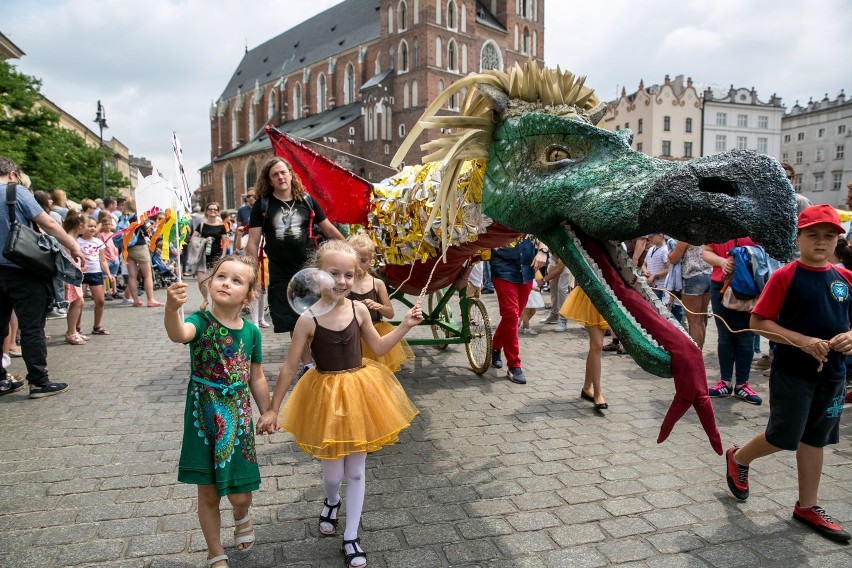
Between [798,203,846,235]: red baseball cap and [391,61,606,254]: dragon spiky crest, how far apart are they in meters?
1.19

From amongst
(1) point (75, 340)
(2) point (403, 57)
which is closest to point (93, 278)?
(1) point (75, 340)

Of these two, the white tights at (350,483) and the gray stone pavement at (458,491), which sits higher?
the white tights at (350,483)

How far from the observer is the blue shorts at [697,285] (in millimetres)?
5844

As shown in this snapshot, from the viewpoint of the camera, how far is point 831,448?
3.92 metres

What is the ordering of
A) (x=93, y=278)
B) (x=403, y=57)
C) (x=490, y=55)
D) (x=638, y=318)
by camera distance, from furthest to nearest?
(x=490, y=55) < (x=403, y=57) < (x=93, y=278) < (x=638, y=318)

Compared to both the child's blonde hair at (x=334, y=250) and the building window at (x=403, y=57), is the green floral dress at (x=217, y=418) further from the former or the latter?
the building window at (x=403, y=57)

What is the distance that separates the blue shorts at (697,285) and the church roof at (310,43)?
53.9m

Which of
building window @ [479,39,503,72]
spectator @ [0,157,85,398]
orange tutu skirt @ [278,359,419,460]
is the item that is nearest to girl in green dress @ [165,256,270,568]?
orange tutu skirt @ [278,359,419,460]

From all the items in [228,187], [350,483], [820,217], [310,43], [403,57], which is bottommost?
[350,483]

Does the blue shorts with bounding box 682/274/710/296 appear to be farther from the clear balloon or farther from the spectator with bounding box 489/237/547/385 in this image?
the clear balloon

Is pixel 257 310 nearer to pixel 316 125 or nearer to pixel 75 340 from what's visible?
pixel 75 340

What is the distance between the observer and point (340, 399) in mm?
2701

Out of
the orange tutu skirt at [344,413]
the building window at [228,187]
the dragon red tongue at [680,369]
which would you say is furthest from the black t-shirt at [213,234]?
the building window at [228,187]

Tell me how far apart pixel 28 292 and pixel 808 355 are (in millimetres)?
5863
